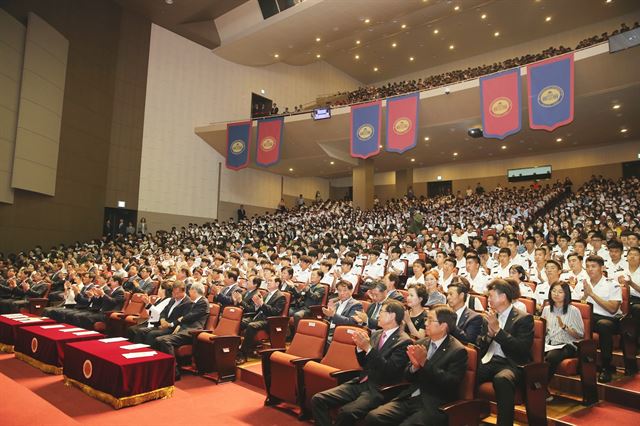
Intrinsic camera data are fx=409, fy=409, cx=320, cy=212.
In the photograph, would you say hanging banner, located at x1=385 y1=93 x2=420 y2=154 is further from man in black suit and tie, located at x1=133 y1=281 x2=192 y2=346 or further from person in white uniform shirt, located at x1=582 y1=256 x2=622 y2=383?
man in black suit and tie, located at x1=133 y1=281 x2=192 y2=346

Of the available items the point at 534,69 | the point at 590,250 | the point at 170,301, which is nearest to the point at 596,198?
the point at 534,69

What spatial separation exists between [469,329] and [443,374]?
832 mm

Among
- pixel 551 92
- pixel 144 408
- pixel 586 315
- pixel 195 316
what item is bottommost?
pixel 144 408

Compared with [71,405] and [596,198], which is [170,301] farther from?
[596,198]

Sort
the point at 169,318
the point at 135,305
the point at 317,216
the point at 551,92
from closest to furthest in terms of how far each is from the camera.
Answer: the point at 169,318, the point at 135,305, the point at 551,92, the point at 317,216

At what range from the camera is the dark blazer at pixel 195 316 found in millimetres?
4805

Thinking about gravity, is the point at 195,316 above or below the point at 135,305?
above

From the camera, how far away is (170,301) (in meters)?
5.12

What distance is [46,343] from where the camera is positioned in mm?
4617

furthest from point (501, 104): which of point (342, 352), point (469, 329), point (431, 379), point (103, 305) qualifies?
point (103, 305)

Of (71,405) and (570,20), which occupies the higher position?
(570,20)

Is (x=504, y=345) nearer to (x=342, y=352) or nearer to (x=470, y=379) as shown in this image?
(x=470, y=379)

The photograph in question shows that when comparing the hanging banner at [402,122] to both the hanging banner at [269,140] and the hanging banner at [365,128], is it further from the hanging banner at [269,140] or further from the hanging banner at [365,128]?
the hanging banner at [269,140]

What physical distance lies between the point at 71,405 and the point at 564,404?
4.10 meters
